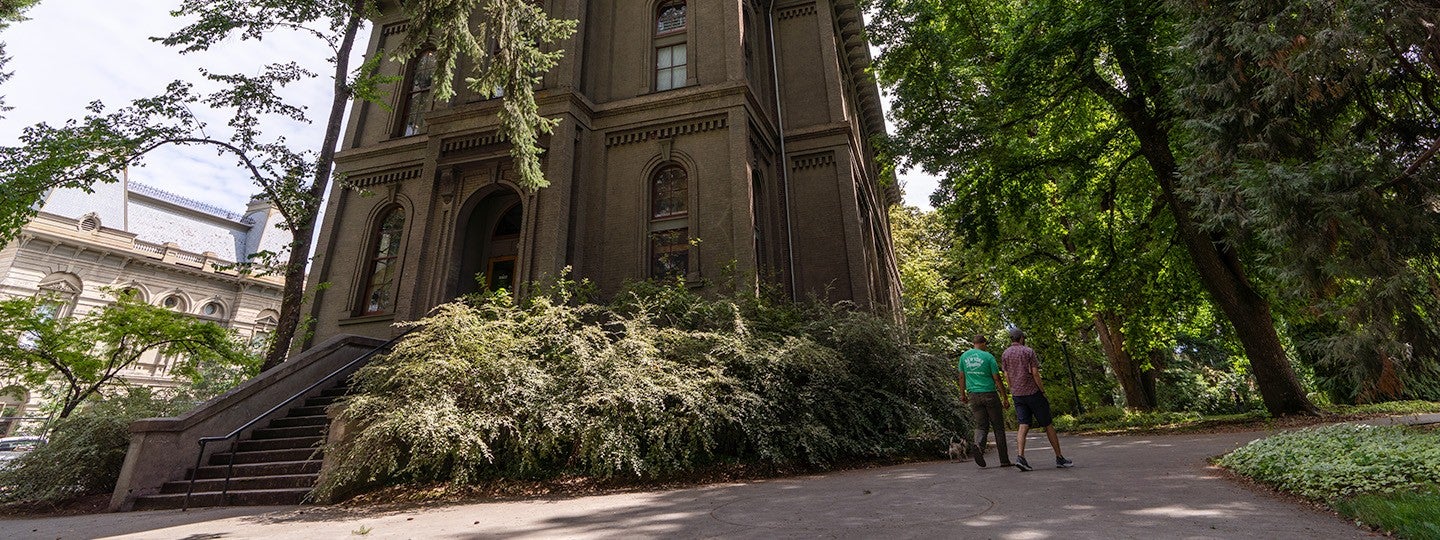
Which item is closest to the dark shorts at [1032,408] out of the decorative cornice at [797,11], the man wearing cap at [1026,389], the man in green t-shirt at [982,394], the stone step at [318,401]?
the man wearing cap at [1026,389]

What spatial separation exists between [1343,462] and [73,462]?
14.7 meters

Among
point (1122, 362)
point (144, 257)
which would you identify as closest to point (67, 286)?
point (144, 257)

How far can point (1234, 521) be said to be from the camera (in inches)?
150

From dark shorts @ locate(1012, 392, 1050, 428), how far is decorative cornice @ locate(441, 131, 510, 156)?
40.8 feet

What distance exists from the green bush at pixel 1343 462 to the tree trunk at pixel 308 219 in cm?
1395

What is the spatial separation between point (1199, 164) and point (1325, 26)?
2116mm

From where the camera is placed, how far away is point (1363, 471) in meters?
4.45

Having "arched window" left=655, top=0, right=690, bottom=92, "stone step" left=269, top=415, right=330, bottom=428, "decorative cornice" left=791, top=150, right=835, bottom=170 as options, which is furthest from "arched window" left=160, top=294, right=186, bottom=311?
"decorative cornice" left=791, top=150, right=835, bottom=170

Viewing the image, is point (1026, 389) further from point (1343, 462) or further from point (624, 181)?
point (624, 181)

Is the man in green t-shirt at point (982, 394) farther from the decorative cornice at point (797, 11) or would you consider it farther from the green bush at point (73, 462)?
the decorative cornice at point (797, 11)

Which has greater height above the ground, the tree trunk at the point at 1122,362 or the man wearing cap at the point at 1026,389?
the tree trunk at the point at 1122,362

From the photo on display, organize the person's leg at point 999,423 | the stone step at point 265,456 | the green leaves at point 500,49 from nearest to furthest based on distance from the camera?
the person's leg at point 999,423 < the stone step at point 265,456 < the green leaves at point 500,49

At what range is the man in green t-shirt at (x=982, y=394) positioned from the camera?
681 cm

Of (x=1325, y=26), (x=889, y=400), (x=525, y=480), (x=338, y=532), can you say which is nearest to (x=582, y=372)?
(x=525, y=480)
